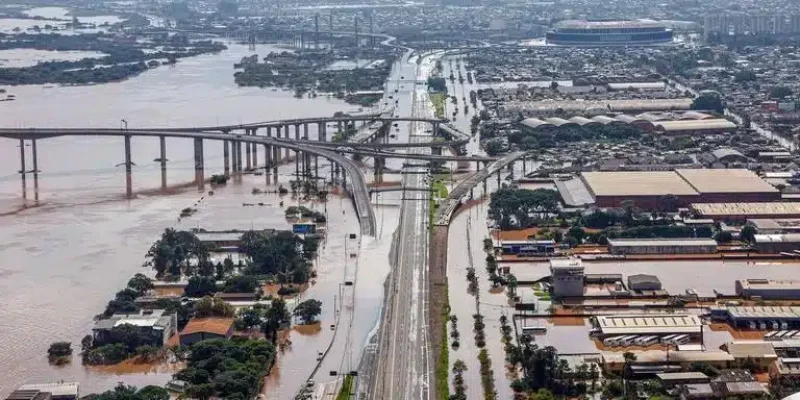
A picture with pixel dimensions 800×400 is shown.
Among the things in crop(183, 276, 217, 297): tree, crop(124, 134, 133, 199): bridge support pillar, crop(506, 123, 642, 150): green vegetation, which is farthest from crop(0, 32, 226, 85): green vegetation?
crop(183, 276, 217, 297): tree

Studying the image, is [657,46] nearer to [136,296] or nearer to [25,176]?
[25,176]

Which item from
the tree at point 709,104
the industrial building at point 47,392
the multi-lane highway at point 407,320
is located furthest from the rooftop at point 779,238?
the tree at point 709,104

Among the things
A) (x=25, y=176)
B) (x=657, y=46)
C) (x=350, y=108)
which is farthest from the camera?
(x=657, y=46)

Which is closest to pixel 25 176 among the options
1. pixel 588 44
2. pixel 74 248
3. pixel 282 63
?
pixel 74 248

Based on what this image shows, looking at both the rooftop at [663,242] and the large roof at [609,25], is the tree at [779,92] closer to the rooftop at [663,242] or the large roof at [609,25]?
the rooftop at [663,242]

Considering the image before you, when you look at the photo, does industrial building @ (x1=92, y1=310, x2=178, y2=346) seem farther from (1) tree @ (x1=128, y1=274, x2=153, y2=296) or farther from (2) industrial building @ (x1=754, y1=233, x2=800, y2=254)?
(2) industrial building @ (x1=754, y1=233, x2=800, y2=254)
